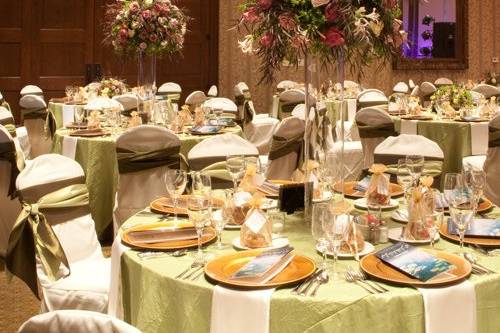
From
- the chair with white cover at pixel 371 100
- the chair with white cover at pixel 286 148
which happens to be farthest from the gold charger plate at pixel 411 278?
the chair with white cover at pixel 371 100

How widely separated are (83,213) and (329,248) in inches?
57.9

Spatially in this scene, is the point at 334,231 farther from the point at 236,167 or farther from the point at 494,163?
the point at 494,163

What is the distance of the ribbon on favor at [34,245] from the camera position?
2873 mm

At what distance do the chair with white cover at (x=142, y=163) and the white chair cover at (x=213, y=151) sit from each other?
44 centimetres

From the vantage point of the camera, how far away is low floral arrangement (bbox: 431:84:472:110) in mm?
6570

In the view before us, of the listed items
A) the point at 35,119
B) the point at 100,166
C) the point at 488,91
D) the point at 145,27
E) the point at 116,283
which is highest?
the point at 145,27

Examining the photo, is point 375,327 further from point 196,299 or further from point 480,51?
point 480,51

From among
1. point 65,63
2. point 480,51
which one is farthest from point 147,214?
point 480,51

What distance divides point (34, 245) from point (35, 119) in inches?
223

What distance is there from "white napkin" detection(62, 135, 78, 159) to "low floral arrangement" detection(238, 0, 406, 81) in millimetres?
2819

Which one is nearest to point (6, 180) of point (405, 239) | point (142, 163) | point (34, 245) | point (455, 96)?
point (142, 163)

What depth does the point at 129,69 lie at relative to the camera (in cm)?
1177

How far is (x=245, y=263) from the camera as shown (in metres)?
2.18

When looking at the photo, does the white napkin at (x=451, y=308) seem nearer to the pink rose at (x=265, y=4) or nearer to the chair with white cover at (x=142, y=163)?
the pink rose at (x=265, y=4)
